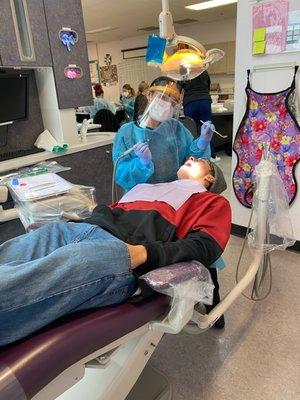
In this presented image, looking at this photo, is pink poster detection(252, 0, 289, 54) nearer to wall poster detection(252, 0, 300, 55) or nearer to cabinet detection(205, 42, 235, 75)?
wall poster detection(252, 0, 300, 55)

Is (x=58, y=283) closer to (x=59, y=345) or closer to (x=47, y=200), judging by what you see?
(x=59, y=345)

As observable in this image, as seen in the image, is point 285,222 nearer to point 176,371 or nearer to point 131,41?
point 176,371

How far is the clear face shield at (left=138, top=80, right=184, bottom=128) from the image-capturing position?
141 cm

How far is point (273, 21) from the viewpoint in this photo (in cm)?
194

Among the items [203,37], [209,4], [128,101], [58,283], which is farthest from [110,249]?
[203,37]

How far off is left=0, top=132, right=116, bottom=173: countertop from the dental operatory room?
0.01 meters

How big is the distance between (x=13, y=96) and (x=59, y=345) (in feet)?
6.45

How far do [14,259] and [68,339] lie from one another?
34cm

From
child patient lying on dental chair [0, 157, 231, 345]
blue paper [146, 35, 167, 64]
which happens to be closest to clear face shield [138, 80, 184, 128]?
blue paper [146, 35, 167, 64]

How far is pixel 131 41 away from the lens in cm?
915

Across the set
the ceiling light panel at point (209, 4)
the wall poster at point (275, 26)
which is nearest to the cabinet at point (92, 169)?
the wall poster at point (275, 26)

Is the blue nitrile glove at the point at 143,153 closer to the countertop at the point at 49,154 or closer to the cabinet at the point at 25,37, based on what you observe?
the countertop at the point at 49,154

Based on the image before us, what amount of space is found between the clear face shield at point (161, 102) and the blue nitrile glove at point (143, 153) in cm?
16

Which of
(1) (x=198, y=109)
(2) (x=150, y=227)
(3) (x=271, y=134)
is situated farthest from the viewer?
(1) (x=198, y=109)
